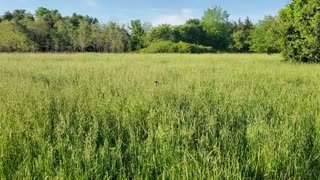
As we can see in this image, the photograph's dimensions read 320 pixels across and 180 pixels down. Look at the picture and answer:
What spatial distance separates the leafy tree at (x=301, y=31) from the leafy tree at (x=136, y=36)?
51.7 meters

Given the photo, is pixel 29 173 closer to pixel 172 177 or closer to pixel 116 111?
pixel 172 177

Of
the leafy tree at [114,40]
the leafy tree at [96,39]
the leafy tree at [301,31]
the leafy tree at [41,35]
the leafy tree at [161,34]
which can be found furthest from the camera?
the leafy tree at [161,34]

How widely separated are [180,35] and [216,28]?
608 inches

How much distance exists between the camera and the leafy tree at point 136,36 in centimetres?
7016

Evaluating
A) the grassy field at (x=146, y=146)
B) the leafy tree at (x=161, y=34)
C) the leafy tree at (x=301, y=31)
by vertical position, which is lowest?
the grassy field at (x=146, y=146)

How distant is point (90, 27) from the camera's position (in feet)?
235

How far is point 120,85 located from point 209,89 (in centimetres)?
213

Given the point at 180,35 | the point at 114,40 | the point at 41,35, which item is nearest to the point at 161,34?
the point at 180,35

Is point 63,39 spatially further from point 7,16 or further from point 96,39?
point 7,16

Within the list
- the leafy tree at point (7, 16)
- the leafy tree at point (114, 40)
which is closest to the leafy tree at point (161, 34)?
the leafy tree at point (114, 40)

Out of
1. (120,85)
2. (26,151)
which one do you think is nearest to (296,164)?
(26,151)

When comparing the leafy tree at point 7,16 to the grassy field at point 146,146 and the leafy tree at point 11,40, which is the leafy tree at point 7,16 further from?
the grassy field at point 146,146

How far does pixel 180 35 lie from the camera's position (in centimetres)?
7912

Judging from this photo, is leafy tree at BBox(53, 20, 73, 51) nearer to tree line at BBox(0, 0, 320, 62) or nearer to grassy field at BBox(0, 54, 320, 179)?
tree line at BBox(0, 0, 320, 62)
